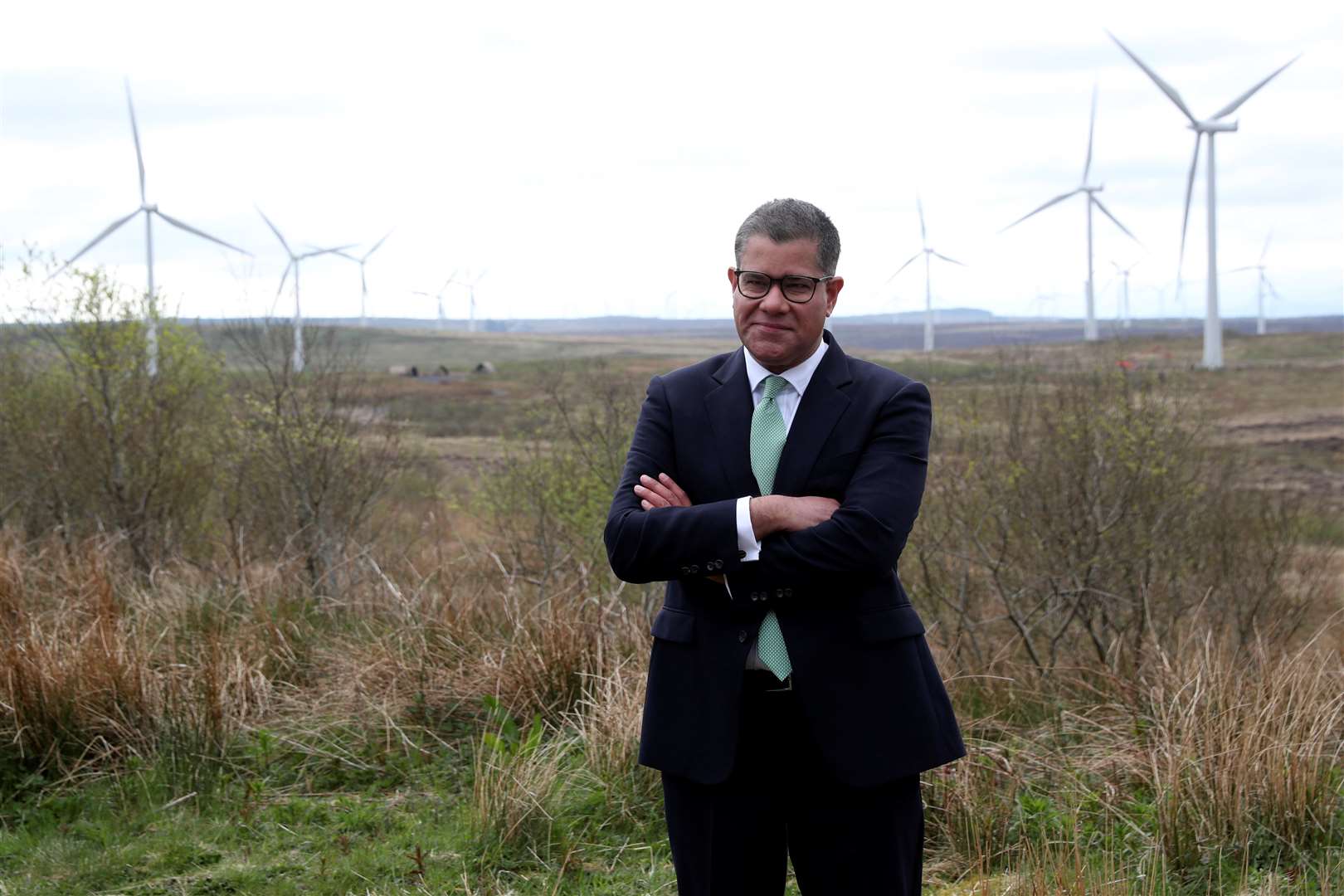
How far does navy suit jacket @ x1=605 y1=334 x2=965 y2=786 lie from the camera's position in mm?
3105

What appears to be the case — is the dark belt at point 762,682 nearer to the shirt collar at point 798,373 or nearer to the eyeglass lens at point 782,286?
the shirt collar at point 798,373

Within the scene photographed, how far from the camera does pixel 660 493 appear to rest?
11.1 ft

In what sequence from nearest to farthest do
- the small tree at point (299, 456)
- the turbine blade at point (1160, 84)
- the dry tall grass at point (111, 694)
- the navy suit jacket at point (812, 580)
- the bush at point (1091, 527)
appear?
the navy suit jacket at point (812, 580), the dry tall grass at point (111, 694), the small tree at point (299, 456), the bush at point (1091, 527), the turbine blade at point (1160, 84)

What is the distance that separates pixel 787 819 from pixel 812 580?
0.62 meters

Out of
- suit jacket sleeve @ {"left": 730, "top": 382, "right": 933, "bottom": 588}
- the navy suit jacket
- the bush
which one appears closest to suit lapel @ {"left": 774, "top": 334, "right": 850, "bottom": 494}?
the navy suit jacket

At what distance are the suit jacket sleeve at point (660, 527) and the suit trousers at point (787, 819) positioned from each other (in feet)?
1.08

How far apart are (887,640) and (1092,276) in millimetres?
73109

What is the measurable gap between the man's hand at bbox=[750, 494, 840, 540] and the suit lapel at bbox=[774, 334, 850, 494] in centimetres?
9

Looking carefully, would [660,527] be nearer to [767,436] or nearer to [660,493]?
[660,493]

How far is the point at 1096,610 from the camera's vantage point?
44.6 ft

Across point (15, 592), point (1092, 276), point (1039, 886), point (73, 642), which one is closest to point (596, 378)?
point (15, 592)

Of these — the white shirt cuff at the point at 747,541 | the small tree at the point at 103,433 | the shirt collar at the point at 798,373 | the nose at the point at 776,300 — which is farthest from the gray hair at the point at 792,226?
the small tree at the point at 103,433

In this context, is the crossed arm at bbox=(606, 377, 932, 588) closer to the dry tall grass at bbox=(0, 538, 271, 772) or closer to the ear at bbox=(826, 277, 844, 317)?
the ear at bbox=(826, 277, 844, 317)

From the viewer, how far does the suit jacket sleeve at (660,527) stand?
3166 millimetres
